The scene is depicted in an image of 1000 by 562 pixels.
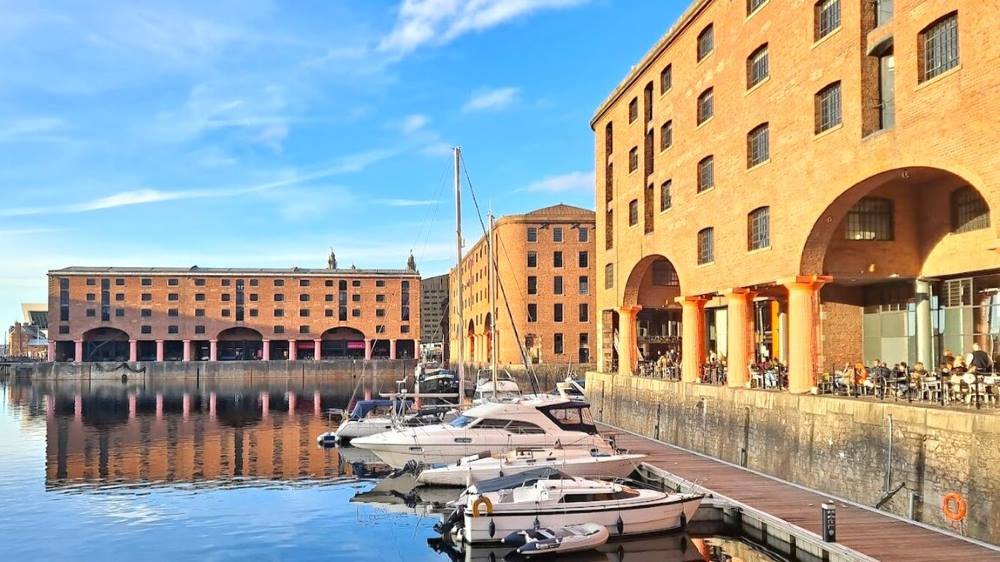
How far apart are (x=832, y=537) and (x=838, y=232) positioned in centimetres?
1369

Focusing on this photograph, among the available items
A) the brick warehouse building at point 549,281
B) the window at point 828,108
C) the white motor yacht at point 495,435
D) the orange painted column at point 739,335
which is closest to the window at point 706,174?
the orange painted column at point 739,335

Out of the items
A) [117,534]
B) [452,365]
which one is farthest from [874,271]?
[452,365]

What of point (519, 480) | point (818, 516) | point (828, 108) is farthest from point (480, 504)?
point (828, 108)

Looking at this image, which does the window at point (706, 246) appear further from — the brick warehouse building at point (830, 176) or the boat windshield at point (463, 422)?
the boat windshield at point (463, 422)

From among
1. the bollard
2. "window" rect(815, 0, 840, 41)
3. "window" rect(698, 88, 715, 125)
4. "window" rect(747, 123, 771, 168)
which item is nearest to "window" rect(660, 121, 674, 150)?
"window" rect(698, 88, 715, 125)

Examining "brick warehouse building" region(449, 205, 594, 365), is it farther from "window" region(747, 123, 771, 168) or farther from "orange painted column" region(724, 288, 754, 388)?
"window" region(747, 123, 771, 168)

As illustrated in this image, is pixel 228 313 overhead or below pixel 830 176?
below

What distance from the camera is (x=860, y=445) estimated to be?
23.0 m

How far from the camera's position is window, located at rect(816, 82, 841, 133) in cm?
2620

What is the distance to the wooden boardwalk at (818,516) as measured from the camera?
705 inches

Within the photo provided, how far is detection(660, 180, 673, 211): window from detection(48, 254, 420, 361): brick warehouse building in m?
87.7

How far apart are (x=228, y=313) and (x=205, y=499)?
335ft

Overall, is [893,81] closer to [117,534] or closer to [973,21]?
[973,21]

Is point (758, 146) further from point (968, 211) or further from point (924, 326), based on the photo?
point (924, 326)
